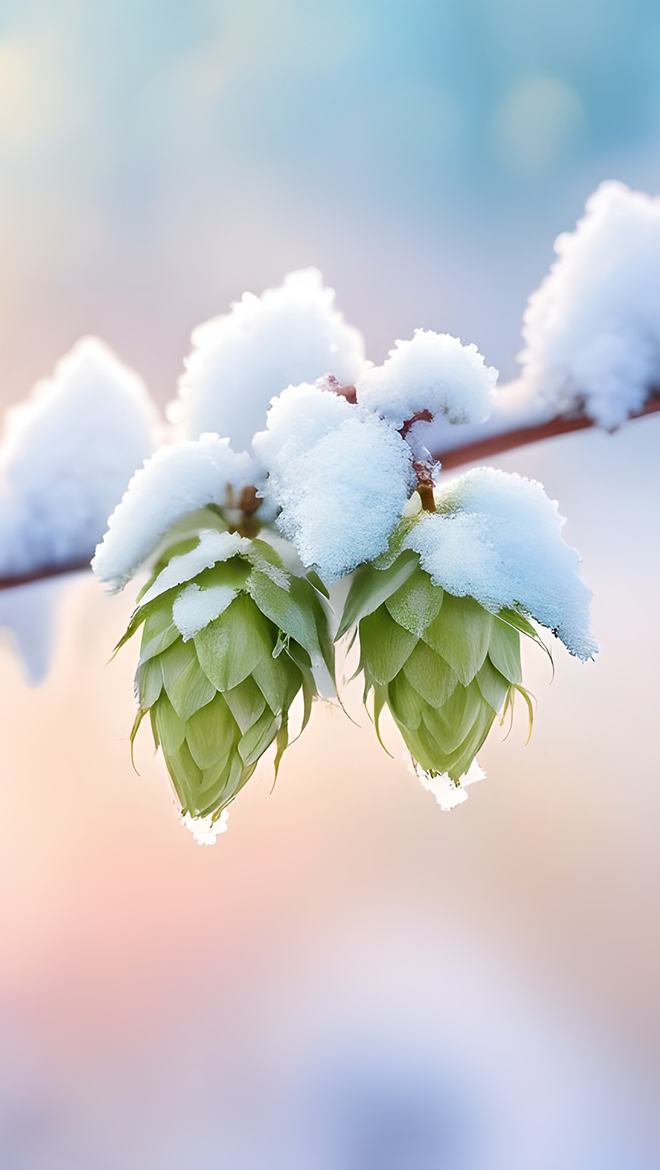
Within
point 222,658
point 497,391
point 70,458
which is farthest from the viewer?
point 70,458

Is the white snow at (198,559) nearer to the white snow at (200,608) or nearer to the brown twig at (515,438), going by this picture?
the white snow at (200,608)

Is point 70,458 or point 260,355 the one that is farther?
point 70,458

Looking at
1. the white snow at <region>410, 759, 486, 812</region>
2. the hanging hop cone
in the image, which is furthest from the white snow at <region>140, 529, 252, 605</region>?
the white snow at <region>410, 759, 486, 812</region>

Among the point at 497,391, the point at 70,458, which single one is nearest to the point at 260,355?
the point at 497,391

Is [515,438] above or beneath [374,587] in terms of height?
above

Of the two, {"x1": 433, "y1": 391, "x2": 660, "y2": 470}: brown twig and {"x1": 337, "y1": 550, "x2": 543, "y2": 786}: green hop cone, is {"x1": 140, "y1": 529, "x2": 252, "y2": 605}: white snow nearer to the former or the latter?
{"x1": 337, "y1": 550, "x2": 543, "y2": 786}: green hop cone

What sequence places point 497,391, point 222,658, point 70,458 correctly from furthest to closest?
point 70,458 → point 497,391 → point 222,658

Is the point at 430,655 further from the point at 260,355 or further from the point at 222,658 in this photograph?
the point at 260,355

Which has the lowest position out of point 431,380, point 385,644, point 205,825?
point 205,825

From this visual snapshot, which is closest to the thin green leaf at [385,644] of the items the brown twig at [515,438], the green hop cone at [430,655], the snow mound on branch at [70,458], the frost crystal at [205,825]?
the green hop cone at [430,655]
